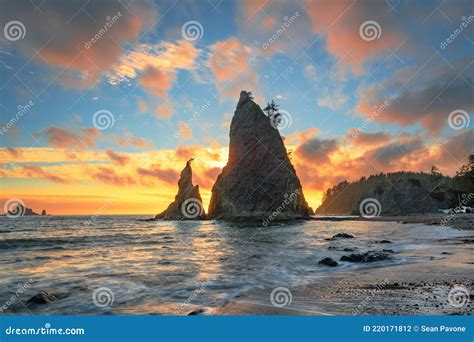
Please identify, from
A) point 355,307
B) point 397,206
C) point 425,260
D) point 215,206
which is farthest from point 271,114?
point 355,307

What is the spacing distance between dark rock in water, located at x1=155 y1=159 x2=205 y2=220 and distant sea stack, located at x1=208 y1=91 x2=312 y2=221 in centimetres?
1234

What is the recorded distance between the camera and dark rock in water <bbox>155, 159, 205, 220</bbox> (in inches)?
4705

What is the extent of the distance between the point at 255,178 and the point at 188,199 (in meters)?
35.1

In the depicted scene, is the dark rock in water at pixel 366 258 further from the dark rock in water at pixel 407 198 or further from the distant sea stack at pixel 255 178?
the dark rock in water at pixel 407 198

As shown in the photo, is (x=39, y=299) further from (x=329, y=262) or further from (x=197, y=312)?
(x=329, y=262)

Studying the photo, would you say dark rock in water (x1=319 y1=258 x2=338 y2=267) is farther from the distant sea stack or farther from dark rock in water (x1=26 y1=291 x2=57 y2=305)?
the distant sea stack

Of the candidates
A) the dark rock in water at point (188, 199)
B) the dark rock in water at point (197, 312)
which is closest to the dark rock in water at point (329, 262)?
the dark rock in water at point (197, 312)

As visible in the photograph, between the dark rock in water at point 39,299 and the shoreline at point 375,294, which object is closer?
the shoreline at point 375,294

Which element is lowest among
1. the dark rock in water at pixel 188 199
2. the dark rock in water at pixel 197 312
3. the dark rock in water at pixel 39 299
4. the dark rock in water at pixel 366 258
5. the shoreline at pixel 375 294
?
the dark rock in water at pixel 39 299

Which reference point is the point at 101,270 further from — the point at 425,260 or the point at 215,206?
the point at 215,206

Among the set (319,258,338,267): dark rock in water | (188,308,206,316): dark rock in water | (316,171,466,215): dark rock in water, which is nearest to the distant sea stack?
(316,171,466,215): dark rock in water

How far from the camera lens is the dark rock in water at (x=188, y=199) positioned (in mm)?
119500

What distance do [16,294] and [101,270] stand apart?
5.58 metres

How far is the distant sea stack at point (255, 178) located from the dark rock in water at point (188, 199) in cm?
1234
